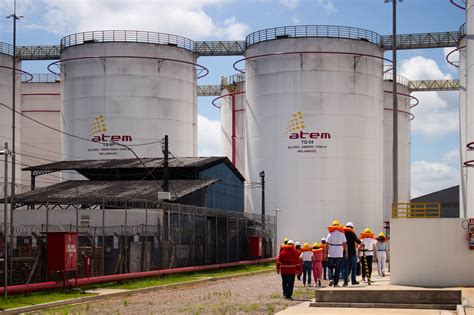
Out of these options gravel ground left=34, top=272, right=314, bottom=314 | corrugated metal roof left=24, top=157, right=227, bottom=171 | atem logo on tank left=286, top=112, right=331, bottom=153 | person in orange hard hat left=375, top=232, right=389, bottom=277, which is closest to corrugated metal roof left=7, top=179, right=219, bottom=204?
corrugated metal roof left=24, top=157, right=227, bottom=171

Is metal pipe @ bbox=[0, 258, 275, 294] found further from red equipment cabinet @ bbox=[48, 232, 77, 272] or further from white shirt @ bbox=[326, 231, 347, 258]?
white shirt @ bbox=[326, 231, 347, 258]

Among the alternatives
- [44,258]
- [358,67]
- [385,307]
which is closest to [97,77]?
[358,67]

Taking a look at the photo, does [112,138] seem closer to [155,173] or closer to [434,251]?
[155,173]

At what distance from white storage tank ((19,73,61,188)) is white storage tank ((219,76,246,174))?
1480cm

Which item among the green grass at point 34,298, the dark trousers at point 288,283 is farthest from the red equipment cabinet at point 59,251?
the dark trousers at point 288,283

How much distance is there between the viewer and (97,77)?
6344 cm

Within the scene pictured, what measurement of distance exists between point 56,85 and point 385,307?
62.6 m

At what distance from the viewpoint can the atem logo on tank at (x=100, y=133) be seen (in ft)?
205

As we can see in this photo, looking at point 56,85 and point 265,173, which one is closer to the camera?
point 265,173

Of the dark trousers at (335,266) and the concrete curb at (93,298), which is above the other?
the dark trousers at (335,266)

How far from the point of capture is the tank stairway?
1908 cm

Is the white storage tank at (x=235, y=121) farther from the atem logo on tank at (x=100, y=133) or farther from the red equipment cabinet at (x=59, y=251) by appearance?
the red equipment cabinet at (x=59, y=251)

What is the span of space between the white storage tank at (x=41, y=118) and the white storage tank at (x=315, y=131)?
22766 mm

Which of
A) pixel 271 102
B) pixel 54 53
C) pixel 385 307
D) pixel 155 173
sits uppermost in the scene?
pixel 54 53
